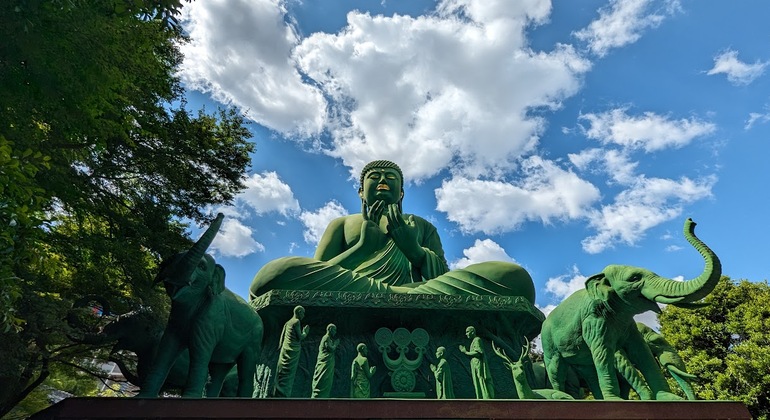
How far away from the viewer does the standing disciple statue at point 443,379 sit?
5473mm

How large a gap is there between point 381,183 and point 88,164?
16.4 ft

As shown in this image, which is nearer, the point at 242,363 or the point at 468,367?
the point at 242,363

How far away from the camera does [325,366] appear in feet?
17.6

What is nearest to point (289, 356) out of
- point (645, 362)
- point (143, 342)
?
point (143, 342)

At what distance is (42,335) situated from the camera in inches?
348

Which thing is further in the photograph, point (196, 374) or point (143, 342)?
point (143, 342)

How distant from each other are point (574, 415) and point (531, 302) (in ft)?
8.96

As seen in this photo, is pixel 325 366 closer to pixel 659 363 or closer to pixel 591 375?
pixel 591 375

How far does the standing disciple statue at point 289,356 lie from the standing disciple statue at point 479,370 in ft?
5.79

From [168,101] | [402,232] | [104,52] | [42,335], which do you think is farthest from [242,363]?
[168,101]

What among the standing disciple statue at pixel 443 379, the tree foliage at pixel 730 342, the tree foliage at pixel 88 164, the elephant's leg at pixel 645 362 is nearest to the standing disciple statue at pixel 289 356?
the standing disciple statue at pixel 443 379

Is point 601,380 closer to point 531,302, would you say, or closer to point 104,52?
point 531,302

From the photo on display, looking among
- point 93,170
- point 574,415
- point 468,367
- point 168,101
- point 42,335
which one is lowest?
point 574,415

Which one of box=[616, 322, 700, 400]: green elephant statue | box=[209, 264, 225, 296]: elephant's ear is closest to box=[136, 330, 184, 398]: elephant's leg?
box=[209, 264, 225, 296]: elephant's ear
